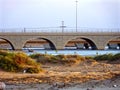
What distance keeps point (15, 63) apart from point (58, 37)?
78369mm

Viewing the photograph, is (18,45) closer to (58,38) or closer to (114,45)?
(58,38)

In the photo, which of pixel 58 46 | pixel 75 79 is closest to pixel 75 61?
pixel 75 79

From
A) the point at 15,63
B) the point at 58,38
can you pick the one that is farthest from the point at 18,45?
the point at 15,63

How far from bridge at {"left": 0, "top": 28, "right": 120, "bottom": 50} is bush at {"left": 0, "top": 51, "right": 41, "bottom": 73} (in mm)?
70359

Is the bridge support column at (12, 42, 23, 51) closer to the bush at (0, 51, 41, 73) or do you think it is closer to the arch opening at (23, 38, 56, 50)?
the arch opening at (23, 38, 56, 50)

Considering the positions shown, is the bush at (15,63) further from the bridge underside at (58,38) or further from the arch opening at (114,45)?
the arch opening at (114,45)

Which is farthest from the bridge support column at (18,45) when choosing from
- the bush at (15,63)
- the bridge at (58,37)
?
the bush at (15,63)

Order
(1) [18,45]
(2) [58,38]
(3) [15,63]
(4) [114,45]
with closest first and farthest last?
(3) [15,63]
(1) [18,45]
(2) [58,38]
(4) [114,45]

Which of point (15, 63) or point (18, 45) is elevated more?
point (15, 63)

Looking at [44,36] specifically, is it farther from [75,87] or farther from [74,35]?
[75,87]

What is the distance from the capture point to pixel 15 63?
74.2 feet

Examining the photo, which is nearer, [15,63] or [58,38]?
[15,63]

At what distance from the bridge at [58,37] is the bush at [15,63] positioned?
70359 mm

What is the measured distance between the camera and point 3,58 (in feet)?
75.4
